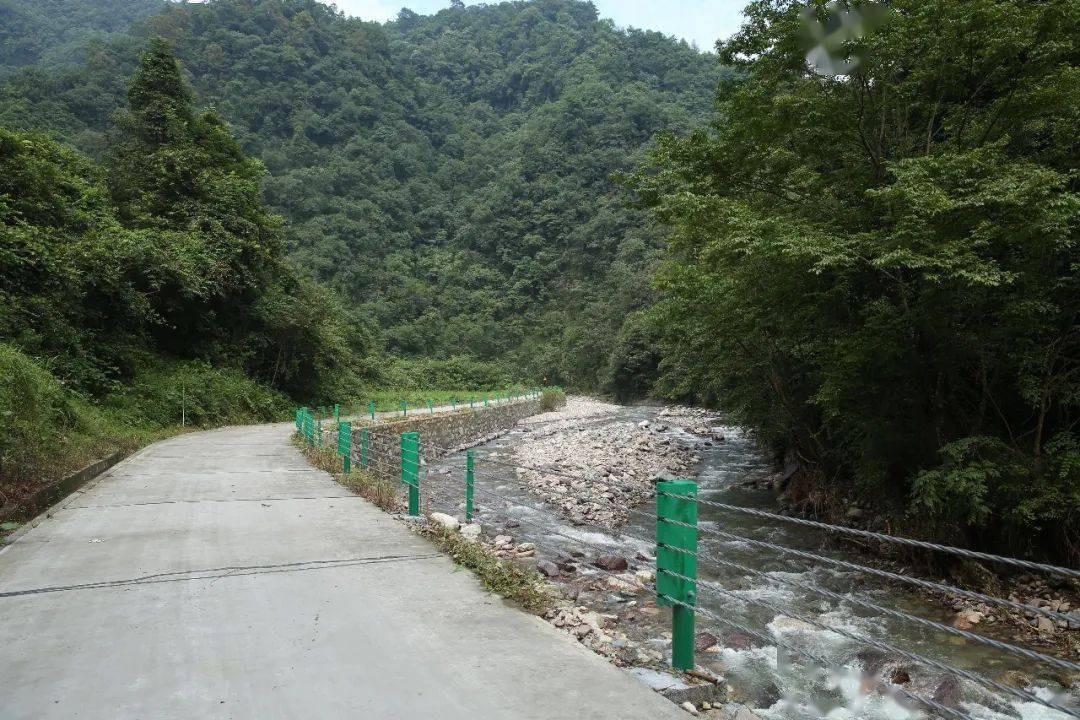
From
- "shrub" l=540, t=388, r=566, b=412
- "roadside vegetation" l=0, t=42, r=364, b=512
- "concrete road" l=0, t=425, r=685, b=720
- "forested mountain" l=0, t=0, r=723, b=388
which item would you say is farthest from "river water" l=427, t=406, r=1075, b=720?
"forested mountain" l=0, t=0, r=723, b=388

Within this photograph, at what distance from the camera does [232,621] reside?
399 cm

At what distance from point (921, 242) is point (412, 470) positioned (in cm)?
588

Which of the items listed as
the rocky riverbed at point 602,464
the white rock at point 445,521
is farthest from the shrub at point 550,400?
the white rock at point 445,521

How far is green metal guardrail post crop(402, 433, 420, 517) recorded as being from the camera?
751 centimetres

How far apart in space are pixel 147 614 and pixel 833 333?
7783 millimetres

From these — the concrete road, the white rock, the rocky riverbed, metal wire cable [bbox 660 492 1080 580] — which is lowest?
the rocky riverbed

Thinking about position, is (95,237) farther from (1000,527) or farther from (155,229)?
(1000,527)

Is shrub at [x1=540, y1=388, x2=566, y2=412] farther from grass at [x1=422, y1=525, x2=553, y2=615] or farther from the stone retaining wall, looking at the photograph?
grass at [x1=422, y1=525, x2=553, y2=615]

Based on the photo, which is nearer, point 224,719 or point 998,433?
point 224,719

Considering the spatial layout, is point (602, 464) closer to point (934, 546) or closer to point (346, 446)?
point (346, 446)

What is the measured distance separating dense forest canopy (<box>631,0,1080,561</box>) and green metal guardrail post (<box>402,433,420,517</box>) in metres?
4.38

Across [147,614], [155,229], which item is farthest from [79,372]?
[147,614]

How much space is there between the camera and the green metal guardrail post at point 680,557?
360cm

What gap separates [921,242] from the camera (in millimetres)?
6203
